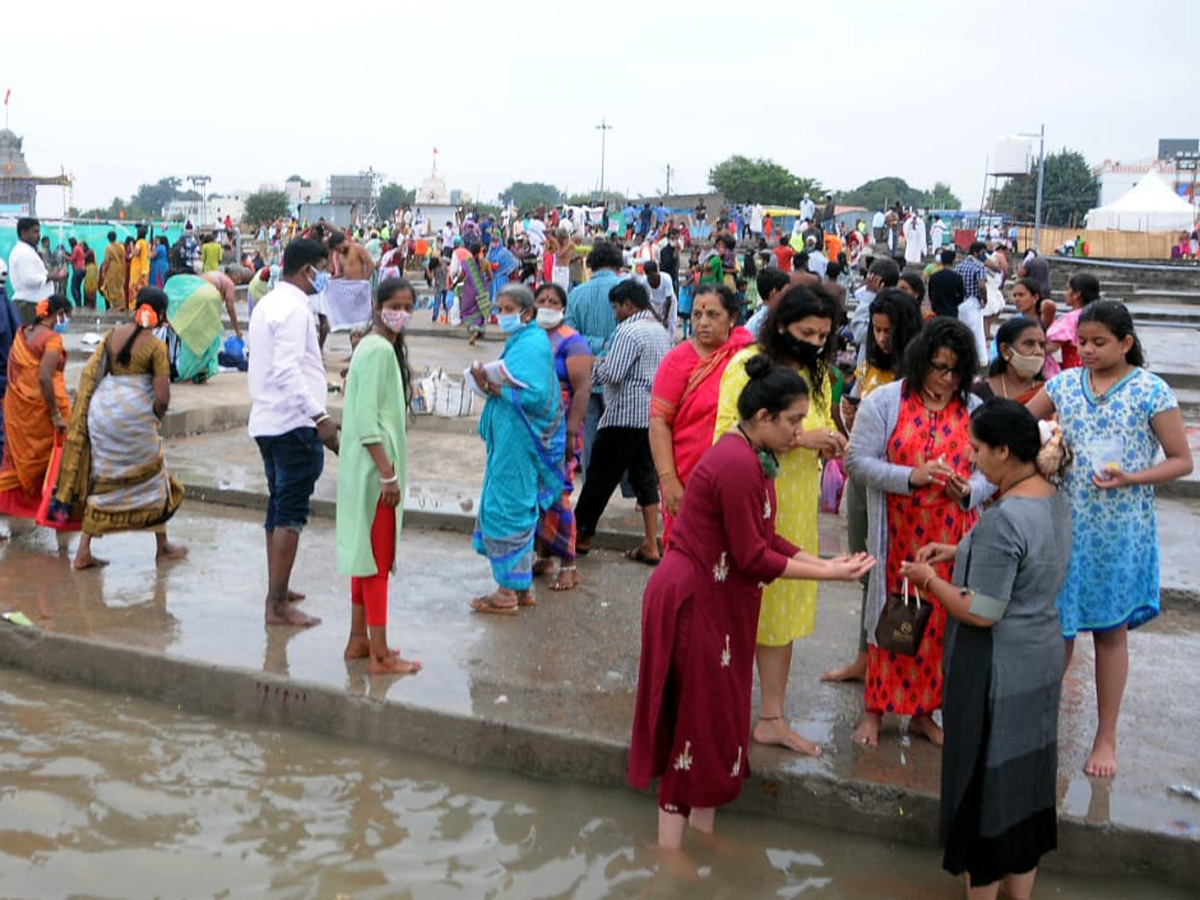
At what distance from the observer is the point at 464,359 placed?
1678cm

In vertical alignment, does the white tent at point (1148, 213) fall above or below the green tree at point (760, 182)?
below

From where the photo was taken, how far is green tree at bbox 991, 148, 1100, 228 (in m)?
69.9

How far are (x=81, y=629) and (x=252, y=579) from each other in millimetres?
1132

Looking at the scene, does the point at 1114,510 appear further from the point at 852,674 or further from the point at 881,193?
the point at 881,193

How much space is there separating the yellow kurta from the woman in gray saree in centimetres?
80

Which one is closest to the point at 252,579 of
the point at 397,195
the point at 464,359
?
the point at 464,359

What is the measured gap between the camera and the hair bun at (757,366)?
13.1ft

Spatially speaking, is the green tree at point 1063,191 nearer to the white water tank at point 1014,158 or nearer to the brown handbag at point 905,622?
the white water tank at point 1014,158

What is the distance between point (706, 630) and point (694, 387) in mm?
1460

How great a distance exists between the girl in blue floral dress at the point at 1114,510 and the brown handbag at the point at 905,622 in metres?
0.54

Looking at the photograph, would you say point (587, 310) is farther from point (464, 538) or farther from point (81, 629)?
point (81, 629)

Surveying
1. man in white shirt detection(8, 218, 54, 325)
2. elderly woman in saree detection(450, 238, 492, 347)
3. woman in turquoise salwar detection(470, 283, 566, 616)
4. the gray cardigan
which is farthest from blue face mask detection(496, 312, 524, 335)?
elderly woman in saree detection(450, 238, 492, 347)

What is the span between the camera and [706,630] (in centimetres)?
389

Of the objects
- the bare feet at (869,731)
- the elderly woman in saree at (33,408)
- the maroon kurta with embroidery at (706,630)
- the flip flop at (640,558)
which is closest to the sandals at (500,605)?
the flip flop at (640,558)
